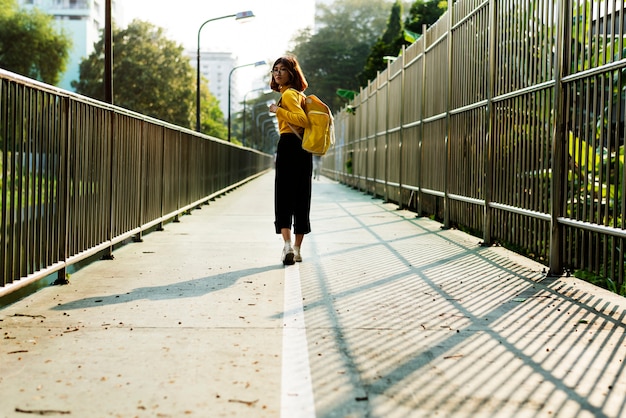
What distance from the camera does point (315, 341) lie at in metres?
4.57

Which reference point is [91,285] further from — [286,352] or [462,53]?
[462,53]

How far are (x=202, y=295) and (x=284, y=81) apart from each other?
258cm

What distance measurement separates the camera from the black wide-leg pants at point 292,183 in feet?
25.5

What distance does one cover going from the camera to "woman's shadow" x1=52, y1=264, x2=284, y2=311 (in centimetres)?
570

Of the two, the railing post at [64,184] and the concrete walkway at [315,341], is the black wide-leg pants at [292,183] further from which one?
the railing post at [64,184]

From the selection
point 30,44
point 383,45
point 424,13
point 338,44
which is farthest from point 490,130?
point 338,44

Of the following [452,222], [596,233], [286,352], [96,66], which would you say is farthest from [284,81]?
[96,66]

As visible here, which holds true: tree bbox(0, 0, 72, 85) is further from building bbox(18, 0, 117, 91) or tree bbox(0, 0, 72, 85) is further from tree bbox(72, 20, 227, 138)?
building bbox(18, 0, 117, 91)

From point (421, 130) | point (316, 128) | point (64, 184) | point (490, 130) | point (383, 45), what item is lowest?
point (64, 184)

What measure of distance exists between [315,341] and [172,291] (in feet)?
6.42

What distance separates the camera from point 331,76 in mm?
84875

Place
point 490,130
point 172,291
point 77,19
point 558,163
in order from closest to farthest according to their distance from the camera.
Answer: point 172,291, point 558,163, point 490,130, point 77,19

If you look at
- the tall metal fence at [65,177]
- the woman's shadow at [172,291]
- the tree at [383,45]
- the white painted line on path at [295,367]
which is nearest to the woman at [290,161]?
the woman's shadow at [172,291]

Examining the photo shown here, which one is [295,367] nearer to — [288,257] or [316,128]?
[288,257]
